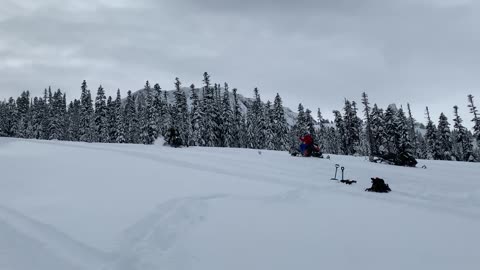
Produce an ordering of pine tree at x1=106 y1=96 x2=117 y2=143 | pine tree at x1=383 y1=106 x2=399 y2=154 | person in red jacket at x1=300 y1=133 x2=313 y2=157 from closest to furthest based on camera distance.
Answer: person in red jacket at x1=300 y1=133 x2=313 y2=157
pine tree at x1=383 y1=106 x2=399 y2=154
pine tree at x1=106 y1=96 x2=117 y2=143

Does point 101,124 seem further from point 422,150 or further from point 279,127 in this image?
point 422,150

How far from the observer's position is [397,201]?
386 inches

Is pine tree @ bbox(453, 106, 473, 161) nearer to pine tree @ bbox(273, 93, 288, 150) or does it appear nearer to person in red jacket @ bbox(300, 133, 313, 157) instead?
pine tree @ bbox(273, 93, 288, 150)

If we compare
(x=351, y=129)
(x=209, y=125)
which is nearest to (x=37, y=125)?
(x=209, y=125)

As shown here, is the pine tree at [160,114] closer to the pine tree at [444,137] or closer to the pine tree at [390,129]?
the pine tree at [390,129]

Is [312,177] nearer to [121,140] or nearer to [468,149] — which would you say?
[468,149]

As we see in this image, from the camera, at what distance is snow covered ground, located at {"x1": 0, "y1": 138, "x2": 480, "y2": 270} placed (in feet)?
17.8

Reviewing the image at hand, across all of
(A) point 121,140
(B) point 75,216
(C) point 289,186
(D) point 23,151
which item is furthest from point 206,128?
(B) point 75,216

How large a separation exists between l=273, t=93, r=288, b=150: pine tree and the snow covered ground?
53.3 m

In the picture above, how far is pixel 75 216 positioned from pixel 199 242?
2.68 meters

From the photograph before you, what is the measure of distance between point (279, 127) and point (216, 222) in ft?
195

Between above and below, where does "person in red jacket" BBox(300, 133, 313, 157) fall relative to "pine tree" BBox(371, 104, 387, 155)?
below

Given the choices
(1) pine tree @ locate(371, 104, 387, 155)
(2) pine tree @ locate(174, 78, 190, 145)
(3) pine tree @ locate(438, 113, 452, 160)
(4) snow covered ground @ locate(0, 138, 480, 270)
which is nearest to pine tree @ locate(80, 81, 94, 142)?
(2) pine tree @ locate(174, 78, 190, 145)

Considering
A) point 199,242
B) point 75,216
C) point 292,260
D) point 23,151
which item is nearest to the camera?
point 292,260
